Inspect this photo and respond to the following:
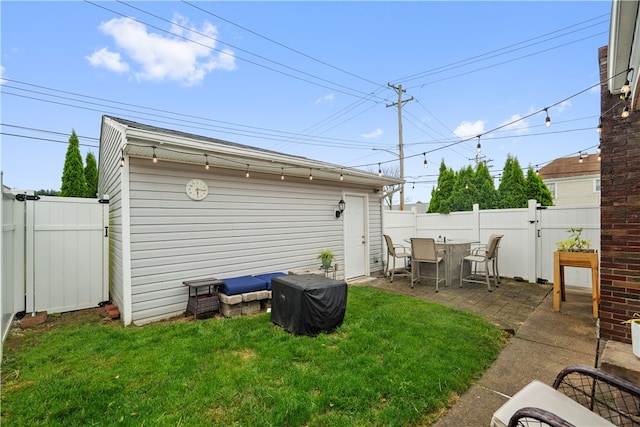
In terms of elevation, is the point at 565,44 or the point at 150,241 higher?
the point at 565,44

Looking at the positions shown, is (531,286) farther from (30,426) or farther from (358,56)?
(358,56)

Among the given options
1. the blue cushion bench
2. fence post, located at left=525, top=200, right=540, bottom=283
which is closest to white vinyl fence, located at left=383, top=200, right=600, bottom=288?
fence post, located at left=525, top=200, right=540, bottom=283

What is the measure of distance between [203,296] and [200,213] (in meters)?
1.28

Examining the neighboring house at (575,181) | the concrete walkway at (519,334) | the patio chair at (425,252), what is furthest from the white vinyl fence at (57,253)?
the neighboring house at (575,181)

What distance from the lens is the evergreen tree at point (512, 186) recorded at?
854 cm

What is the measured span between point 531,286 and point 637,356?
425 cm

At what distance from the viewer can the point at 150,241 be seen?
3.84 meters


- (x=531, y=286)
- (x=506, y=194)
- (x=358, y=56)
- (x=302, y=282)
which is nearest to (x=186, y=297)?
(x=302, y=282)

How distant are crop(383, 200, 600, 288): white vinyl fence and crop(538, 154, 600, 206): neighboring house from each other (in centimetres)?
1349

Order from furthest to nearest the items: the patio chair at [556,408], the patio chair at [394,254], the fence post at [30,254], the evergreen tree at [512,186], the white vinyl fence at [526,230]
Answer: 1. the evergreen tree at [512,186]
2. the patio chair at [394,254]
3. the white vinyl fence at [526,230]
4. the fence post at [30,254]
5. the patio chair at [556,408]

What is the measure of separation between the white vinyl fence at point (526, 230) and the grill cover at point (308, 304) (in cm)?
439

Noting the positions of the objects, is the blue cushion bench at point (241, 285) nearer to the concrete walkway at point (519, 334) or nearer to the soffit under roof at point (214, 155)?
the soffit under roof at point (214, 155)

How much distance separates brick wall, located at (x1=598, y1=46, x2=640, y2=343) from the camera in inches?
102

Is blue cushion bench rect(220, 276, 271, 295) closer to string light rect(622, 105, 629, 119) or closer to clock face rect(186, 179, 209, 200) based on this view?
clock face rect(186, 179, 209, 200)
